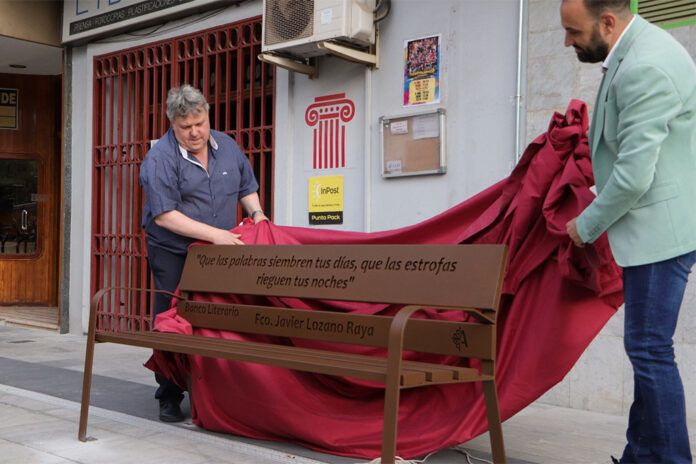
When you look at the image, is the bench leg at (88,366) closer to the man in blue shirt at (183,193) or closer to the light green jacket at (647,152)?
the man in blue shirt at (183,193)

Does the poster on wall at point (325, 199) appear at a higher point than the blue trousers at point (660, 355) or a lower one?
higher

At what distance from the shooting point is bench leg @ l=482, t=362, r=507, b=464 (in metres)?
3.34

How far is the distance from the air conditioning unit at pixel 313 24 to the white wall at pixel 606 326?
1300 mm

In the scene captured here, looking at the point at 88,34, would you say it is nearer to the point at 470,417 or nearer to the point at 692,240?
the point at 470,417

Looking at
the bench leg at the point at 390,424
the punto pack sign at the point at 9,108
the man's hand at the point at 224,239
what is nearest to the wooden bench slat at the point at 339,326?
the man's hand at the point at 224,239

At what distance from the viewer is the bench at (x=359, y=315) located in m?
3.16

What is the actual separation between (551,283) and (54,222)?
31.3ft

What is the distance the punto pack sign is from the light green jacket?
9.92m

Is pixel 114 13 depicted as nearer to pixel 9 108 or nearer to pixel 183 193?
pixel 9 108

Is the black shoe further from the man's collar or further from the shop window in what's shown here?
the shop window

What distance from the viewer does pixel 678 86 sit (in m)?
2.80

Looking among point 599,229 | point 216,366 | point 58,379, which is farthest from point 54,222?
point 599,229

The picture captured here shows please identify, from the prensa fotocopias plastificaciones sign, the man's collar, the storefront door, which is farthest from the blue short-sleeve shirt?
the storefront door

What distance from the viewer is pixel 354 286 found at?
3789mm
